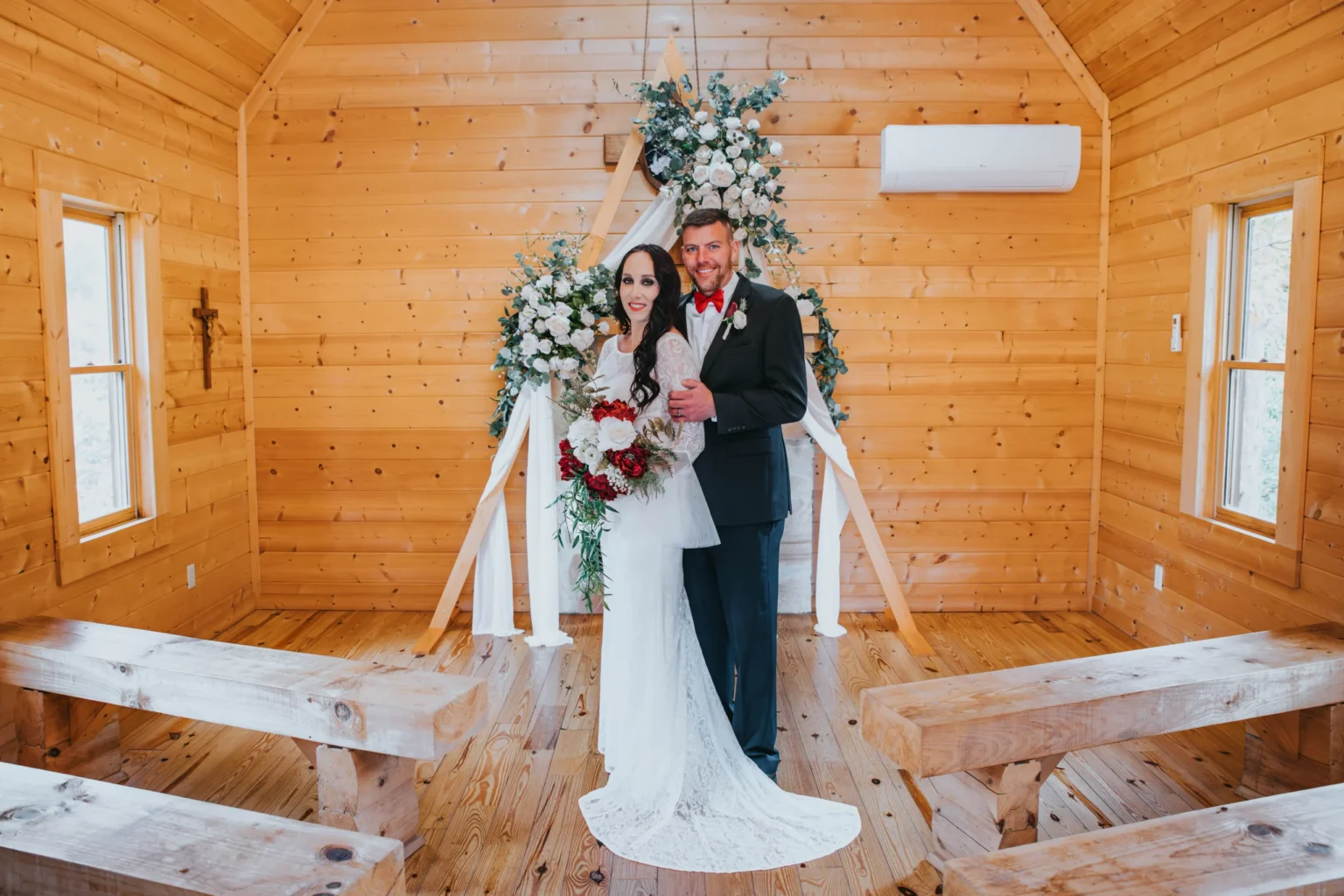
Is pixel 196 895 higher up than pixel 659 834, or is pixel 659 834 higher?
pixel 196 895

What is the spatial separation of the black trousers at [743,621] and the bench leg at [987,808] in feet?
1.81

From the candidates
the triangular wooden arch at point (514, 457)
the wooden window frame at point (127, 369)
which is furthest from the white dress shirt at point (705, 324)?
the wooden window frame at point (127, 369)

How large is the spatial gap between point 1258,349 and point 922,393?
1.45 metres

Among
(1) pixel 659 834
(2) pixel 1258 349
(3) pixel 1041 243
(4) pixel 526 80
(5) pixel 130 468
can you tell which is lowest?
(1) pixel 659 834

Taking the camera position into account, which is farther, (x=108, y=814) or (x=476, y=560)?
(x=476, y=560)

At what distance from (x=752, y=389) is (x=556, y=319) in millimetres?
1522

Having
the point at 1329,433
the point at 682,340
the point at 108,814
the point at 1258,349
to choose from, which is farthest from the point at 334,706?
the point at 1258,349

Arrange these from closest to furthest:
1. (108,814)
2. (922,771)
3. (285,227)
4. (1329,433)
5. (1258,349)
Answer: (108,814)
(922,771)
(1329,433)
(1258,349)
(285,227)

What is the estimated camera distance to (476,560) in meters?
4.50

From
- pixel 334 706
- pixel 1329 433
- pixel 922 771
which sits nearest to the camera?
pixel 922 771

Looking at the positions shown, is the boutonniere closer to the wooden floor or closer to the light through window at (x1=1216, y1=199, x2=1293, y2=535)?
the wooden floor

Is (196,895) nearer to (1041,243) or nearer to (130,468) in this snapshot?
(130,468)

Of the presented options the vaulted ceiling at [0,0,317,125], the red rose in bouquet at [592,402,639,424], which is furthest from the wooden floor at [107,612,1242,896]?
the vaulted ceiling at [0,0,317,125]

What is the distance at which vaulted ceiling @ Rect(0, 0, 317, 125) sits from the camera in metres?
3.26
